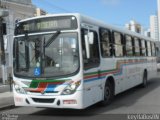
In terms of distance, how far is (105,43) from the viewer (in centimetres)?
1166

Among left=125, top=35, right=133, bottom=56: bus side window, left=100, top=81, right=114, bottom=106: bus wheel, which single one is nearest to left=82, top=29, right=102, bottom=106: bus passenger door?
left=100, top=81, right=114, bottom=106: bus wheel

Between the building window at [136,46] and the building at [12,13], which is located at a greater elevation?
the building at [12,13]

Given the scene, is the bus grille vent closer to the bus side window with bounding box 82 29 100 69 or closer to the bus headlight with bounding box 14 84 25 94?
the bus headlight with bounding box 14 84 25 94

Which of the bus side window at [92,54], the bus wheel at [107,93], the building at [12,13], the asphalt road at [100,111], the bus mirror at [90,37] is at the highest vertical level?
the building at [12,13]

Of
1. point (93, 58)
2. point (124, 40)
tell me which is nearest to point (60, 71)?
point (93, 58)

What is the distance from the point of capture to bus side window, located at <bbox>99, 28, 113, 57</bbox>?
11.4 m

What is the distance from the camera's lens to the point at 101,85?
10.9 meters

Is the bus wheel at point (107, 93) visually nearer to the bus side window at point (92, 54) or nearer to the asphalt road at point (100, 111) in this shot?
the asphalt road at point (100, 111)

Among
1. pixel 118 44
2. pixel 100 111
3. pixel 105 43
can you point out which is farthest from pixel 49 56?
pixel 118 44

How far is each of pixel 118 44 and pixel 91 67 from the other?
11.2ft

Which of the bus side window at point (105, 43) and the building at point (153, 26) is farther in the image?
the building at point (153, 26)

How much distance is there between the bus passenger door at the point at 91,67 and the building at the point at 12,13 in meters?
19.8

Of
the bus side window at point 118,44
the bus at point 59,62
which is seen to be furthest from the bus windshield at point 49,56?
the bus side window at point 118,44

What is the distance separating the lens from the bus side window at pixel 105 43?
11365mm
